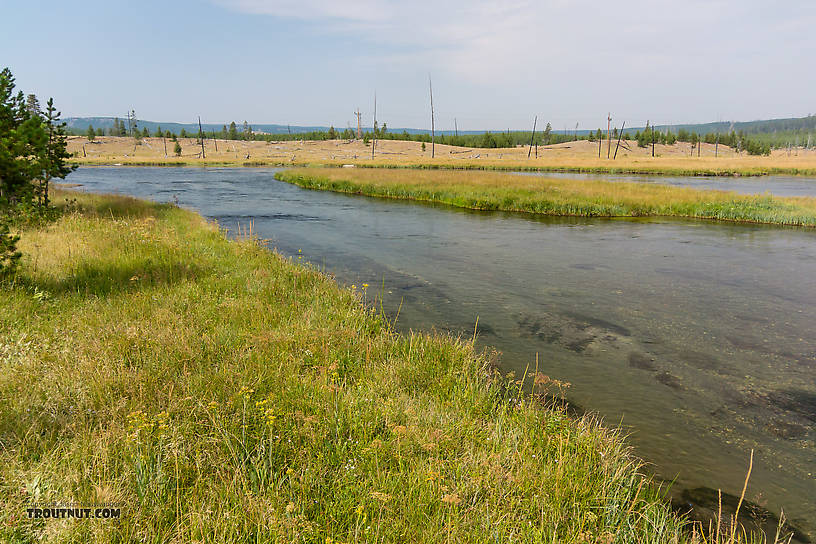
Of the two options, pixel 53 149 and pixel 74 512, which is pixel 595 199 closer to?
pixel 53 149

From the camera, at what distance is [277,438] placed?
441 cm

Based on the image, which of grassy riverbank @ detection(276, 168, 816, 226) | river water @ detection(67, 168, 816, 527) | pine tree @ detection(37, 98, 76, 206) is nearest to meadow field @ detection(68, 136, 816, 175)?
grassy riverbank @ detection(276, 168, 816, 226)

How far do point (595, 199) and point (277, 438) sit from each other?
2971 centimetres

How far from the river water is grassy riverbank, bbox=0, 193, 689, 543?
1288 millimetres

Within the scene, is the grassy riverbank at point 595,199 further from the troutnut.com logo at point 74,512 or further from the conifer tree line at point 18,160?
the troutnut.com logo at point 74,512

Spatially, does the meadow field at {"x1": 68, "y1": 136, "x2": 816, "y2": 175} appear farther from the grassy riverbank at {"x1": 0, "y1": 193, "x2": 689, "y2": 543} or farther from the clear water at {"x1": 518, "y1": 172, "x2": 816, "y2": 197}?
the grassy riverbank at {"x1": 0, "y1": 193, "x2": 689, "y2": 543}

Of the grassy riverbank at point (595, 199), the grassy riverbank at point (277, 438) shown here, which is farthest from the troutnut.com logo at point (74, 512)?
the grassy riverbank at point (595, 199)

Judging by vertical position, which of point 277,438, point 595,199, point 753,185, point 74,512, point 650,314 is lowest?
point 650,314

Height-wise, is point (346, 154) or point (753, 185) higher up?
point (346, 154)

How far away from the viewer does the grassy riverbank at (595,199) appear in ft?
86.7

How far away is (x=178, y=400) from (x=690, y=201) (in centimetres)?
3264

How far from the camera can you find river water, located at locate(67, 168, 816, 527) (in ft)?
19.9

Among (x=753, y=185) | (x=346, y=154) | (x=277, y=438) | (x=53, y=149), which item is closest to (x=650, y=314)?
(x=277, y=438)

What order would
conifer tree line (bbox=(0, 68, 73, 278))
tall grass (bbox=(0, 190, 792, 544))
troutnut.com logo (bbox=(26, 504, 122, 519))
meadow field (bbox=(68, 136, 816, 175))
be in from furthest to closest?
meadow field (bbox=(68, 136, 816, 175)) → conifer tree line (bbox=(0, 68, 73, 278)) → tall grass (bbox=(0, 190, 792, 544)) → troutnut.com logo (bbox=(26, 504, 122, 519))
